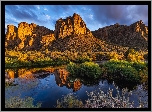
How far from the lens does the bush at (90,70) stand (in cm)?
557

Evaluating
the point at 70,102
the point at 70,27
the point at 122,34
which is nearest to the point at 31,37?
the point at 70,27

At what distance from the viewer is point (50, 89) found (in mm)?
5508

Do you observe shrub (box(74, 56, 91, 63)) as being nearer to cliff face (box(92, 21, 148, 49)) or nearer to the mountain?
the mountain

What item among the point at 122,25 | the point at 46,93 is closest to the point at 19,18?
the point at 46,93

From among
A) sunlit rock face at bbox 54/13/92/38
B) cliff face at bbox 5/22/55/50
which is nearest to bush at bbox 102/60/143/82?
sunlit rock face at bbox 54/13/92/38

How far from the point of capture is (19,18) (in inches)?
218

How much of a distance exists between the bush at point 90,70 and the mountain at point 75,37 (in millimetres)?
337

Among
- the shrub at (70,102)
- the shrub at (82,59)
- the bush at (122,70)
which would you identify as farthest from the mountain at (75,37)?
the shrub at (70,102)

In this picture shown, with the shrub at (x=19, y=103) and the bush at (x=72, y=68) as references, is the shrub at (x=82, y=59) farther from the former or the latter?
the shrub at (x=19, y=103)

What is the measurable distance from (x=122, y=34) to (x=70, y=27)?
1174mm

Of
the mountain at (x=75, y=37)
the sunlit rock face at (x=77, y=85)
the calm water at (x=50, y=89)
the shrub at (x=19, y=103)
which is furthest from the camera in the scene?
the mountain at (x=75, y=37)

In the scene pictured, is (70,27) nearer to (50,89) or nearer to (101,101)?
(50,89)

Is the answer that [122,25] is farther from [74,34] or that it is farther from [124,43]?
[74,34]

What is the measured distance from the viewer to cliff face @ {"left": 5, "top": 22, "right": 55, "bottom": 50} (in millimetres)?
5578
